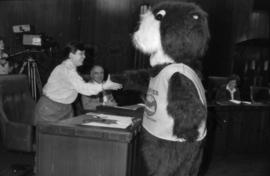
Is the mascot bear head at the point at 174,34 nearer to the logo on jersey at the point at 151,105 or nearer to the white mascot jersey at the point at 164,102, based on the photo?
the white mascot jersey at the point at 164,102

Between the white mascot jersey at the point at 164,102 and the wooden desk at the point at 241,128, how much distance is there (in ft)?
5.84

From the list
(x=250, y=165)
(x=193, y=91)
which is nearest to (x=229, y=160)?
(x=250, y=165)

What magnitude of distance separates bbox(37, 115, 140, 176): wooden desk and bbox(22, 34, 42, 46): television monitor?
279 cm

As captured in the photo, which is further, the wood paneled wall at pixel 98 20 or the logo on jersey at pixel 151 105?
the wood paneled wall at pixel 98 20

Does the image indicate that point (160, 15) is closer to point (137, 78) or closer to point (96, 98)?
point (137, 78)

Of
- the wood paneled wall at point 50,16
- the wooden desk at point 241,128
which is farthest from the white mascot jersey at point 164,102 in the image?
the wood paneled wall at point 50,16

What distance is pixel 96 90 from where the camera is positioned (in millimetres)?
2357

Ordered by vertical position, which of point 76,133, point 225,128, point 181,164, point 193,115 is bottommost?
Answer: point 225,128

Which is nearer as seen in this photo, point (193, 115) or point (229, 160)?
point (193, 115)

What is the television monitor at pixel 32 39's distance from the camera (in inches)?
175

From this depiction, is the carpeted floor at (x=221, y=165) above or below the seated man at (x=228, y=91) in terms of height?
below

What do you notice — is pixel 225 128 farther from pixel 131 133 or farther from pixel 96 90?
pixel 131 133

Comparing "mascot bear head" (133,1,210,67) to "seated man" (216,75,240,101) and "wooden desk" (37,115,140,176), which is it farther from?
"seated man" (216,75,240,101)

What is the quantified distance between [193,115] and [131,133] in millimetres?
310
